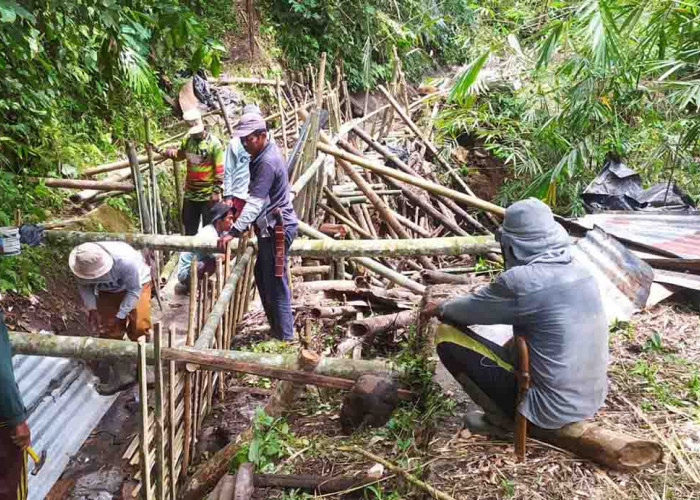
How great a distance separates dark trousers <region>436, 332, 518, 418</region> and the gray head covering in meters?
0.56

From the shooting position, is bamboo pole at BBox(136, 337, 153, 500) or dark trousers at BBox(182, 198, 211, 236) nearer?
bamboo pole at BBox(136, 337, 153, 500)

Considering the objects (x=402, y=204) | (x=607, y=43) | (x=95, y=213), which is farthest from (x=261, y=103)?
(x=607, y=43)

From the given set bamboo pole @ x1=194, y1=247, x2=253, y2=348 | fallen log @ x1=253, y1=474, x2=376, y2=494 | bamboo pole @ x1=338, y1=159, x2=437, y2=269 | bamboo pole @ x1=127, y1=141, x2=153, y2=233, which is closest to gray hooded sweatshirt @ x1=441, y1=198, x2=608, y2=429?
fallen log @ x1=253, y1=474, x2=376, y2=494

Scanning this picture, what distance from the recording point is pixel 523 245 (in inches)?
105

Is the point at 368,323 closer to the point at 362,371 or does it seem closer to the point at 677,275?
the point at 362,371

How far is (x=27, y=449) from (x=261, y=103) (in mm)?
9431

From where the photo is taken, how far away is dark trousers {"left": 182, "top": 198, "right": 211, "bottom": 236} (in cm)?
589

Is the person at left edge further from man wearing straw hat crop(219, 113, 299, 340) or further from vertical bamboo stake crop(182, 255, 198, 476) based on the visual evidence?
vertical bamboo stake crop(182, 255, 198, 476)

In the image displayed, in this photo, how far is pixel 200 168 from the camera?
572 cm

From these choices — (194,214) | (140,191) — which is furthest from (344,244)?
(194,214)

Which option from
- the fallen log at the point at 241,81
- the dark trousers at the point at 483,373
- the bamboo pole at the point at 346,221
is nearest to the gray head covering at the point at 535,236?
the dark trousers at the point at 483,373

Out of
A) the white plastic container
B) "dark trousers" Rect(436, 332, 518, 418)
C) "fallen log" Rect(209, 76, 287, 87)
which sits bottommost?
"dark trousers" Rect(436, 332, 518, 418)

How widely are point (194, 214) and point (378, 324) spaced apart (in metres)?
2.54

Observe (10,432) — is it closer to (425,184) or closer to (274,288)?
(274,288)
